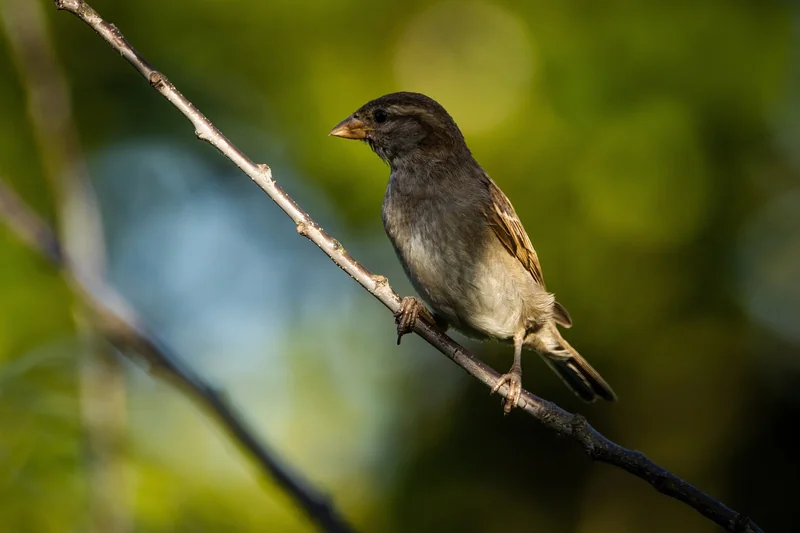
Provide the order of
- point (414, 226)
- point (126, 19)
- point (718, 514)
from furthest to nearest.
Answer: point (126, 19) → point (414, 226) → point (718, 514)

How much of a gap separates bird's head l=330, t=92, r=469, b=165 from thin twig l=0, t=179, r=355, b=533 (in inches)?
92.0

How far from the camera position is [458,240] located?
4.30 meters

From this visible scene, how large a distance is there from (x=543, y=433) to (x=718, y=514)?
8.39 feet

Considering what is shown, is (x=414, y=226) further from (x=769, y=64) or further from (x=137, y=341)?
(x=769, y=64)

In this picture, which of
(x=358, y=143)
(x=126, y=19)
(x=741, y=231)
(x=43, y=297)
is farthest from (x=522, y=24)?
(x=43, y=297)

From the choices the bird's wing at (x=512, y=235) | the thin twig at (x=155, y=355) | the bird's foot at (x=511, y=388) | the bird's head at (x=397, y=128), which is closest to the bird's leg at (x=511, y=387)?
the bird's foot at (x=511, y=388)

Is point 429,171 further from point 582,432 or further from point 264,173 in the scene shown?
point 582,432

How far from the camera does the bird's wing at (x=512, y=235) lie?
15.0 ft

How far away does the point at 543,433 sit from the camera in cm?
518

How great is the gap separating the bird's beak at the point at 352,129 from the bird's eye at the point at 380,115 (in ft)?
0.22

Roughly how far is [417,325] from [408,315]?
0.23m

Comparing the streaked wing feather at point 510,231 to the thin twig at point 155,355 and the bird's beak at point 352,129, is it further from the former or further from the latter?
the thin twig at point 155,355

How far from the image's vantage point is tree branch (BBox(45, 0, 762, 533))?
273 centimetres

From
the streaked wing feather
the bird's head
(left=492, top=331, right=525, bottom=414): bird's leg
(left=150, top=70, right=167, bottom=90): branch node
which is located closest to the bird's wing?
the streaked wing feather
